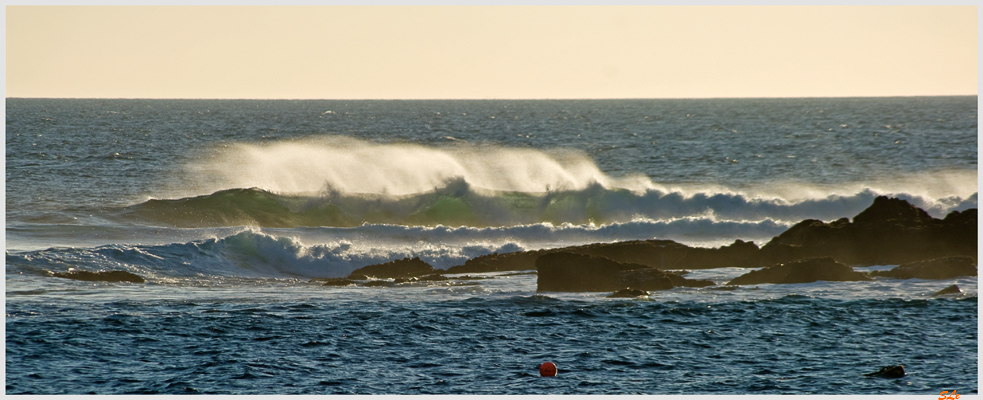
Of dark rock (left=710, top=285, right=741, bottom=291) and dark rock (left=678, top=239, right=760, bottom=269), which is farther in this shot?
dark rock (left=678, top=239, right=760, bottom=269)

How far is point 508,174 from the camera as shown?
36.4 metres

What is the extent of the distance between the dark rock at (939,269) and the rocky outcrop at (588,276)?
18.0ft

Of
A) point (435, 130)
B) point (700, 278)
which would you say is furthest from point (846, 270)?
point (435, 130)

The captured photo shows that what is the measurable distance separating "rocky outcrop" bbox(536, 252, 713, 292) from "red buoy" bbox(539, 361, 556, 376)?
243 inches

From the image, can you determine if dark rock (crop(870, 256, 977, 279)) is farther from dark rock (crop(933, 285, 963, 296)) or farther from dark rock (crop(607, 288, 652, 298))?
dark rock (crop(607, 288, 652, 298))

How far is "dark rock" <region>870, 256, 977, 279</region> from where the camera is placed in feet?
60.8

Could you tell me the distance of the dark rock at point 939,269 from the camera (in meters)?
18.5

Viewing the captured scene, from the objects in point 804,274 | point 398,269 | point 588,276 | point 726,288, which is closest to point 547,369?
point 588,276

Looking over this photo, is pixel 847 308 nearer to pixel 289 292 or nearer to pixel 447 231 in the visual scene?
pixel 289 292

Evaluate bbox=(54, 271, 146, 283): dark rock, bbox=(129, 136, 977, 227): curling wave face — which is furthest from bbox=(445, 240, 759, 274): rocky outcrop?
bbox=(129, 136, 977, 227): curling wave face

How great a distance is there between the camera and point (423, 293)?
1792 cm

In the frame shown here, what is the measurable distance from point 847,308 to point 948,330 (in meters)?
1.97

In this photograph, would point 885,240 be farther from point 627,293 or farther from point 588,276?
point 588,276

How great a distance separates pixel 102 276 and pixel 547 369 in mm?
11979
